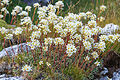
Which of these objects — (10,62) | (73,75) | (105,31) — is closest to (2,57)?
(10,62)

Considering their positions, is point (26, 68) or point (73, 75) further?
point (73, 75)

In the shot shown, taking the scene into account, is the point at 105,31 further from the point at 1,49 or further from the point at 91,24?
the point at 1,49

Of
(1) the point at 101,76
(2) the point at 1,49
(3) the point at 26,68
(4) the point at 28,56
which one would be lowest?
(1) the point at 101,76

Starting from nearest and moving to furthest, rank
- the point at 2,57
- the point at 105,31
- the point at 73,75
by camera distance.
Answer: the point at 73,75, the point at 2,57, the point at 105,31

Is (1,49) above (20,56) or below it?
above

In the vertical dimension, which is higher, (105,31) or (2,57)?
(105,31)

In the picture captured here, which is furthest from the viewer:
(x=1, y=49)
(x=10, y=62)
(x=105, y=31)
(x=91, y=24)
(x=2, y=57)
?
(x=105, y=31)

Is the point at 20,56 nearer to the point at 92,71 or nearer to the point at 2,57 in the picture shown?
the point at 2,57

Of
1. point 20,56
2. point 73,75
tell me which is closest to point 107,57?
point 73,75

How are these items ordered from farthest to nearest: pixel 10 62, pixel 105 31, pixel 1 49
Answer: pixel 105 31
pixel 1 49
pixel 10 62
